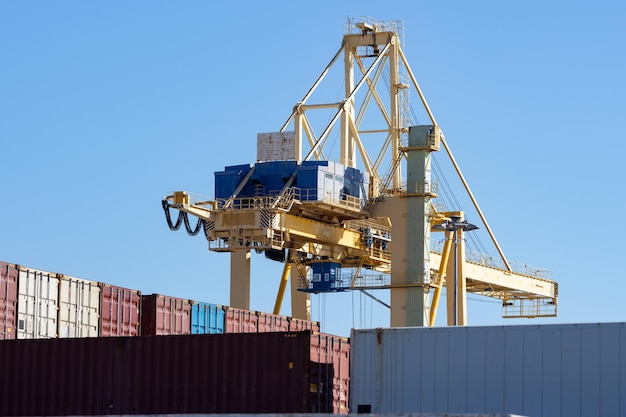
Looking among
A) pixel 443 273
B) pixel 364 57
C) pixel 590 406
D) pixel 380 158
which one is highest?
pixel 364 57

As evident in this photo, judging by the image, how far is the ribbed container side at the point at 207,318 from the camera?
156 feet

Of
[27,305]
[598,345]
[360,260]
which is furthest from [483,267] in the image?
[598,345]

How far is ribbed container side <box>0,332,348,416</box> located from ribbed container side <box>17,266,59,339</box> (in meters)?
3.25

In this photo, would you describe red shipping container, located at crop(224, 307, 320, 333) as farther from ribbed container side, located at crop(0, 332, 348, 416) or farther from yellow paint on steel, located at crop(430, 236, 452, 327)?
yellow paint on steel, located at crop(430, 236, 452, 327)

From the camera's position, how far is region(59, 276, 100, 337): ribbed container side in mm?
45625

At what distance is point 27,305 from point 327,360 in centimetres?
1060

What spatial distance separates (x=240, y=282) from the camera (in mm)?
67500

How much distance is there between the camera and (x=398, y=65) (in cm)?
7112

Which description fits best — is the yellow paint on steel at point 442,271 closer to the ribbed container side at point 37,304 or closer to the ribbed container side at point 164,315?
the ribbed container side at point 164,315

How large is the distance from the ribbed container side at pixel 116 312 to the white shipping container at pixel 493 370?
413 inches

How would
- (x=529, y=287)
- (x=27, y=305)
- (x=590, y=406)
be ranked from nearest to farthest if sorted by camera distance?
(x=590, y=406)
(x=27, y=305)
(x=529, y=287)

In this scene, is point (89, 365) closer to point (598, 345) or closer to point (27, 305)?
point (27, 305)

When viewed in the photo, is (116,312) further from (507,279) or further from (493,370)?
(507,279)

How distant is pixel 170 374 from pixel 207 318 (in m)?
8.79
